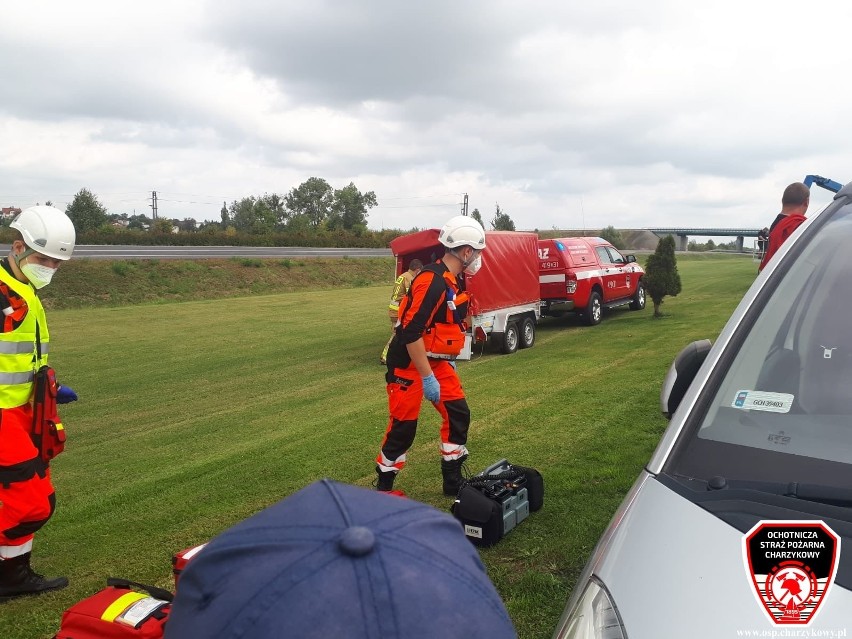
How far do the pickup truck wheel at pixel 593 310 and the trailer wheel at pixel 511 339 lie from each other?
361 centimetres

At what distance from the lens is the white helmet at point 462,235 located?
17.7ft

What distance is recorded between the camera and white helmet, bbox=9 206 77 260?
167 inches

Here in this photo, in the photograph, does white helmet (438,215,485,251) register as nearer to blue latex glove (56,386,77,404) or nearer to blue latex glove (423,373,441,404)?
blue latex glove (423,373,441,404)

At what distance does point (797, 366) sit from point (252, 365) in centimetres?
1140

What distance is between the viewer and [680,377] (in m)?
2.69

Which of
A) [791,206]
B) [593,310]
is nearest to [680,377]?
[791,206]

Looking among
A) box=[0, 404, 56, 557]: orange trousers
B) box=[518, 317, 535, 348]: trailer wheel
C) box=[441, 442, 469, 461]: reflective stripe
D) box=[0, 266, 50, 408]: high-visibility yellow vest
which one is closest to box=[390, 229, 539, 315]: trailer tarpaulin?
box=[518, 317, 535, 348]: trailer wheel

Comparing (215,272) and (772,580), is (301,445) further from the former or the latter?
(215,272)

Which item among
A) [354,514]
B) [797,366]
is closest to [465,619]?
[354,514]

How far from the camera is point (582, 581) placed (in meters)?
2.08

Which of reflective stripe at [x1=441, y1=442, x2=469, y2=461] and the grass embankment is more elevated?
the grass embankment

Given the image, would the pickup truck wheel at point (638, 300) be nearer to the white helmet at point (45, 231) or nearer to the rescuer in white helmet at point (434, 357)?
the rescuer in white helmet at point (434, 357)

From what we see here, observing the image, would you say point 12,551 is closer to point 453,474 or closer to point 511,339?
point 453,474

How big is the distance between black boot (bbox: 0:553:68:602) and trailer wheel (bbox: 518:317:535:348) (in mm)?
11304
